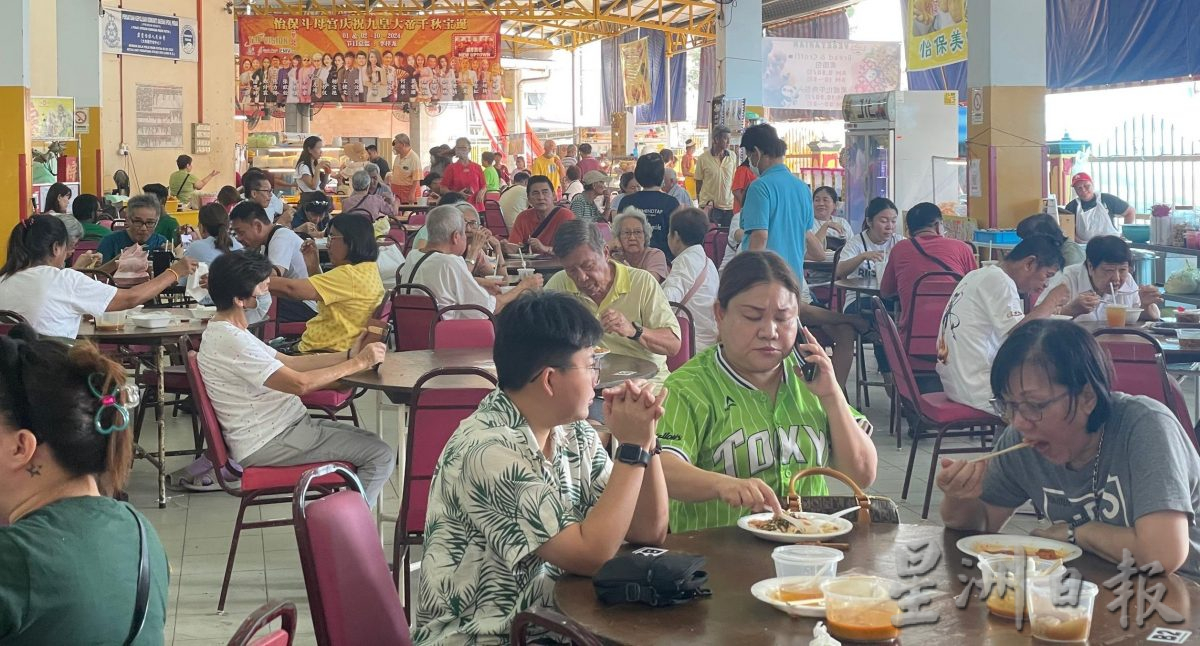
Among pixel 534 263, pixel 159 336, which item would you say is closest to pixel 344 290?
pixel 159 336

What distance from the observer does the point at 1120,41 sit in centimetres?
1240

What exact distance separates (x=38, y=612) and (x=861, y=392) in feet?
21.2

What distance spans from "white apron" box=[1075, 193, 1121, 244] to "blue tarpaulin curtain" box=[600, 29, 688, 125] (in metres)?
16.5

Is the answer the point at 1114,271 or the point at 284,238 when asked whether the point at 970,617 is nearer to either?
the point at 1114,271

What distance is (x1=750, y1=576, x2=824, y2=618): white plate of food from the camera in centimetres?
195

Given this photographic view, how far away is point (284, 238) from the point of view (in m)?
7.11

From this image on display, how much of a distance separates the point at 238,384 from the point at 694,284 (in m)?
2.51

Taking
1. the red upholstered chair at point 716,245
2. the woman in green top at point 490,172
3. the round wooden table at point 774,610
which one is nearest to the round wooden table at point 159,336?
the round wooden table at point 774,610

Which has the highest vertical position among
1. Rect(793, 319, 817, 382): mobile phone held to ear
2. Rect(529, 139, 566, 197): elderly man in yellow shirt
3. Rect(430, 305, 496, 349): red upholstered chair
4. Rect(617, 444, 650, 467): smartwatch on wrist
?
Rect(529, 139, 566, 197): elderly man in yellow shirt

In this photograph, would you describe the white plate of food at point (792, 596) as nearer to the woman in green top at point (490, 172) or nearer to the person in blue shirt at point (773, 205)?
the person in blue shirt at point (773, 205)

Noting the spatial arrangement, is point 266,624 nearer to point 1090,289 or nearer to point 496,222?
point 1090,289

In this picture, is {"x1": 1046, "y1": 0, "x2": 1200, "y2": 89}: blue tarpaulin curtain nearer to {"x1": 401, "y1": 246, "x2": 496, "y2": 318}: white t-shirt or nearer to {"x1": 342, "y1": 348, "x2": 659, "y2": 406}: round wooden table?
{"x1": 401, "y1": 246, "x2": 496, "y2": 318}: white t-shirt

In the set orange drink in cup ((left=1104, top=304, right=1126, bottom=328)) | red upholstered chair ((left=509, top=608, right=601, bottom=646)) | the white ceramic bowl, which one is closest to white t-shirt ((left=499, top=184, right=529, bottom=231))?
the white ceramic bowl

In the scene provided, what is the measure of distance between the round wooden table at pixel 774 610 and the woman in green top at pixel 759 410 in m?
0.38
